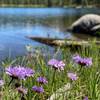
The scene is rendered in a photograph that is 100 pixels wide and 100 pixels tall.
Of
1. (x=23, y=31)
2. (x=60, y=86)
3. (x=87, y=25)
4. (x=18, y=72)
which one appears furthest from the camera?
(x=87, y=25)

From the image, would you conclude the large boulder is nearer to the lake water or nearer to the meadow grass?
the lake water

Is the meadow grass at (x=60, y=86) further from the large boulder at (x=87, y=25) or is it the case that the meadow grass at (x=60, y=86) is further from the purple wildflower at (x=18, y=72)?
the large boulder at (x=87, y=25)

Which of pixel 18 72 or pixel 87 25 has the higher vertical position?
pixel 18 72

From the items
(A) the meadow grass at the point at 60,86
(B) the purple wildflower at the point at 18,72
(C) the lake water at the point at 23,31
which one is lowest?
(C) the lake water at the point at 23,31

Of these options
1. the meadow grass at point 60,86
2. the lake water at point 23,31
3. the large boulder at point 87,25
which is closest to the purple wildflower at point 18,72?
the meadow grass at point 60,86

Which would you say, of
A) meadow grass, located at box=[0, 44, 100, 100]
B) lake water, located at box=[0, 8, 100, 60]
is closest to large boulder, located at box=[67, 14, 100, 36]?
lake water, located at box=[0, 8, 100, 60]

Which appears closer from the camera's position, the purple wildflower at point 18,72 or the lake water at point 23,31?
the purple wildflower at point 18,72

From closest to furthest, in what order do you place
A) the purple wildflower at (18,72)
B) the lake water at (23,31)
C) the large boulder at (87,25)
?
the purple wildflower at (18,72) → the lake water at (23,31) → the large boulder at (87,25)

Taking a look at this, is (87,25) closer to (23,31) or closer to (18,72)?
(23,31)

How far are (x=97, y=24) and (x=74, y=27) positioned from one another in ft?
6.02

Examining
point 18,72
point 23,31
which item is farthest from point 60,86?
point 23,31

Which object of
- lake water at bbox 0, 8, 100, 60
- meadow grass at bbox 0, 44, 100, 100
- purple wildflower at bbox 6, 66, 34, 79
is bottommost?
lake water at bbox 0, 8, 100, 60

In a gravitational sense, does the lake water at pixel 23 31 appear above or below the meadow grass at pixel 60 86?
below

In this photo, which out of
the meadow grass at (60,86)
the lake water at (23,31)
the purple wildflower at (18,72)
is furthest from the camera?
the lake water at (23,31)
